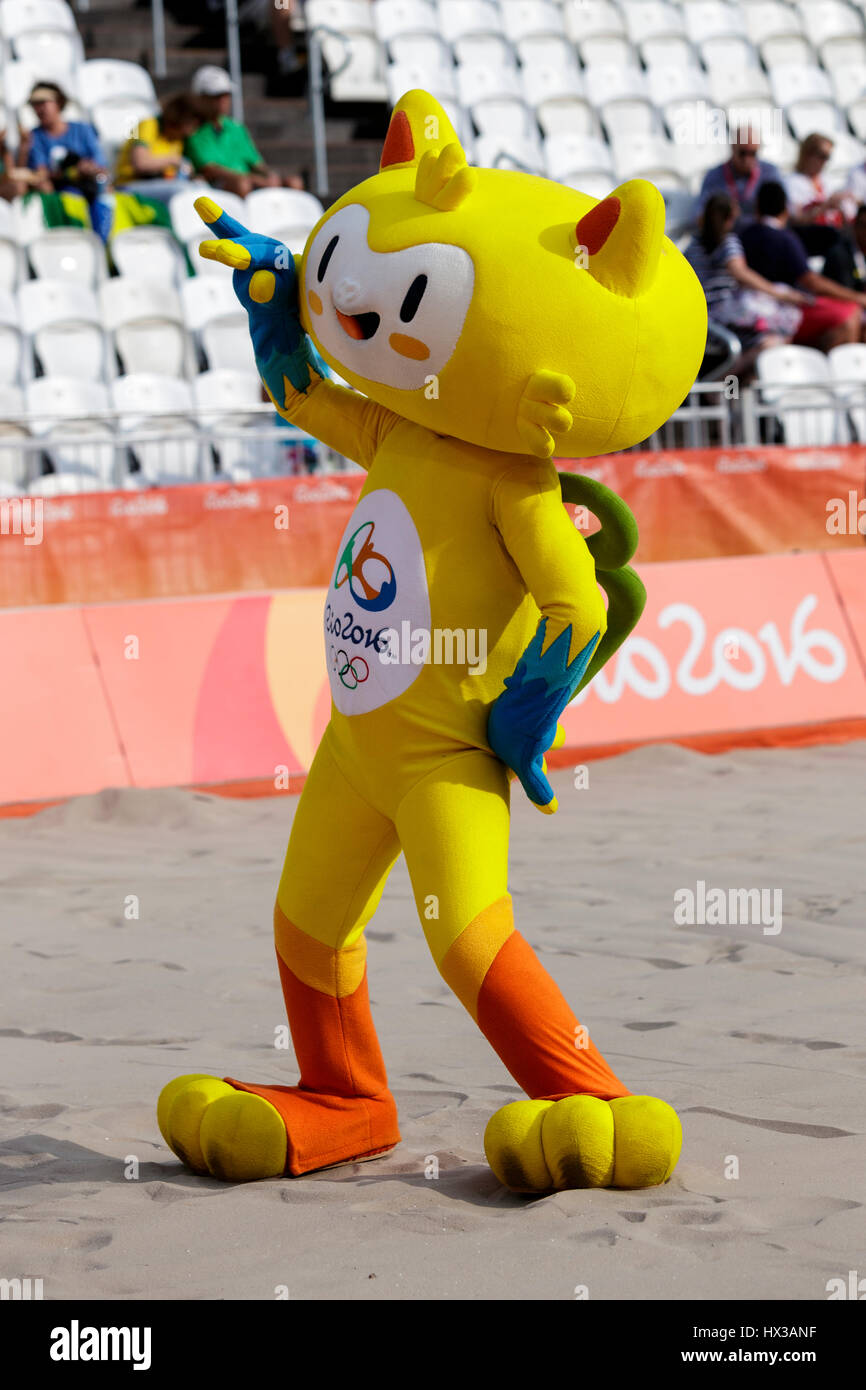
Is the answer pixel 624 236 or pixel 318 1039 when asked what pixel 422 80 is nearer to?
pixel 624 236

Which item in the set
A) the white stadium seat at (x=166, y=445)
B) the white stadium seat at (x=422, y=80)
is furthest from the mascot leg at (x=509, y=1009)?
the white stadium seat at (x=422, y=80)

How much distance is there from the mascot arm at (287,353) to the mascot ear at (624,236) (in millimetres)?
656

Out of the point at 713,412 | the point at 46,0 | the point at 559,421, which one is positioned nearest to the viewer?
the point at 559,421

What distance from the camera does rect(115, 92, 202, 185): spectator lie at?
12.5 m

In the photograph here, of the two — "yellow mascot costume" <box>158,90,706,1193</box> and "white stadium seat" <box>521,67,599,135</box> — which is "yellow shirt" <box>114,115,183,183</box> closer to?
"white stadium seat" <box>521,67,599,135</box>

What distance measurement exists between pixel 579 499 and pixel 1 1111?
210 cm

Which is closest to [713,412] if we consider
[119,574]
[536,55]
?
[119,574]

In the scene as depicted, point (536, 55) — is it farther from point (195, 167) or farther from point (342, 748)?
point (342, 748)

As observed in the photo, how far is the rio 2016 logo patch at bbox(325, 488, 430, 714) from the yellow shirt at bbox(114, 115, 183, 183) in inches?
384

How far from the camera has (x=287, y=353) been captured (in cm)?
388

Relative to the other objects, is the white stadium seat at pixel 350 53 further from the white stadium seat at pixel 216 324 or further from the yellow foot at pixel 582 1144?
the yellow foot at pixel 582 1144

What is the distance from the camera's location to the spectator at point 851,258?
1348cm

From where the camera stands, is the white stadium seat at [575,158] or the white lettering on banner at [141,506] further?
the white stadium seat at [575,158]

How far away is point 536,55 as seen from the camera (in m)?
16.0
